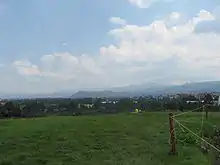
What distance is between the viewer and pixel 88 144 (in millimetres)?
16625

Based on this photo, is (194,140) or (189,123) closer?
(194,140)

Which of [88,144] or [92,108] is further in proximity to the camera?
[92,108]

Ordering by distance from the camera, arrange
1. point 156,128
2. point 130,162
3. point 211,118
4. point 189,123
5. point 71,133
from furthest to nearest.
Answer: point 211,118 → point 189,123 → point 156,128 → point 71,133 → point 130,162

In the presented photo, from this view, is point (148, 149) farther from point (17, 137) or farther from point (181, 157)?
point (17, 137)

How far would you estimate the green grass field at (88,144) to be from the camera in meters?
14.1

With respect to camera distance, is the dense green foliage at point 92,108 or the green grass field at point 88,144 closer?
the green grass field at point 88,144

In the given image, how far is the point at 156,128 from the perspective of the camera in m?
21.9

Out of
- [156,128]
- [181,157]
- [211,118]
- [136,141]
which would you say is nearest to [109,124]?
[156,128]

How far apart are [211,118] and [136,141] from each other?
12.6 m

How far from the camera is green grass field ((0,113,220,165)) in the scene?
14.1 meters

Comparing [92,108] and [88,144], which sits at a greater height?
[92,108]

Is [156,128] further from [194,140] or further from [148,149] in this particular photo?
[148,149]

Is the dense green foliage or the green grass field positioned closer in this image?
the green grass field

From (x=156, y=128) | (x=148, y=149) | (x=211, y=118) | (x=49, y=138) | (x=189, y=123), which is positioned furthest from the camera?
(x=211, y=118)
